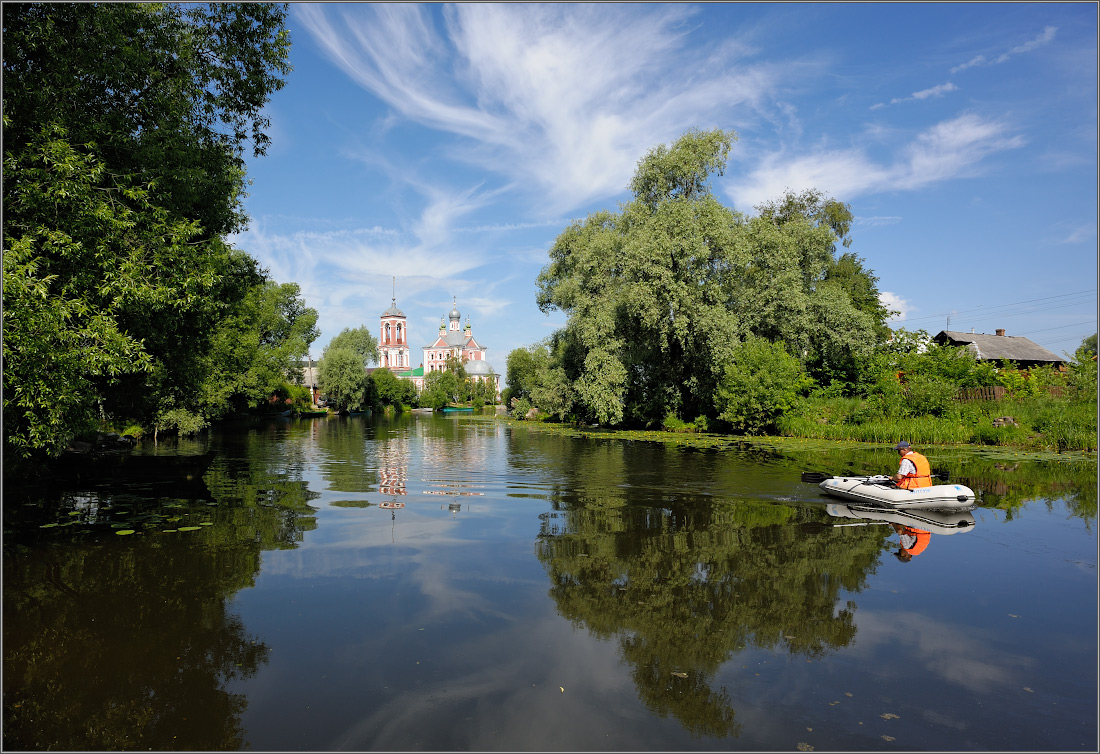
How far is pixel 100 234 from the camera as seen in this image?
10039mm

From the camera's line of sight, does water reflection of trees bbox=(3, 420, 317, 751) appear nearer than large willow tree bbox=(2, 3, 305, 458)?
Yes

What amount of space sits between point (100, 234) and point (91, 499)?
290 inches

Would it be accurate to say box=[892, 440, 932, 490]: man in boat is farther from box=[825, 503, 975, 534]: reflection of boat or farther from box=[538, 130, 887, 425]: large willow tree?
box=[538, 130, 887, 425]: large willow tree

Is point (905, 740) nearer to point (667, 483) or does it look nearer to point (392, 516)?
point (392, 516)

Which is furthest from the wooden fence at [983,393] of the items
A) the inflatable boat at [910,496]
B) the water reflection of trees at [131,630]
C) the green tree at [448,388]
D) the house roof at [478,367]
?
the house roof at [478,367]

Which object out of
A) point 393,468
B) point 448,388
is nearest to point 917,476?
point 393,468

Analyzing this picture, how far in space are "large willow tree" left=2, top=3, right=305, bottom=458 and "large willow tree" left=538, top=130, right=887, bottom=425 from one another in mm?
21044

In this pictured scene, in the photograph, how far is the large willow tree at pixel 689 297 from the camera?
3144cm

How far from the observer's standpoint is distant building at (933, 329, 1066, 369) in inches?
1993

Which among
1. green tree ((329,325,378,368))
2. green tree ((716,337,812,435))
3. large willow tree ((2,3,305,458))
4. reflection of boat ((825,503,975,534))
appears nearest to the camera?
large willow tree ((2,3,305,458))

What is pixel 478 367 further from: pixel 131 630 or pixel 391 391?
pixel 131 630

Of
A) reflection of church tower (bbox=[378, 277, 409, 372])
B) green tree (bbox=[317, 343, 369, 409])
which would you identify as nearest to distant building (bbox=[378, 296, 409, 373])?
reflection of church tower (bbox=[378, 277, 409, 372])


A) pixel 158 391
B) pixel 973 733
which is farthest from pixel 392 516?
pixel 973 733

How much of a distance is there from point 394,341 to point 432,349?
39.0ft
